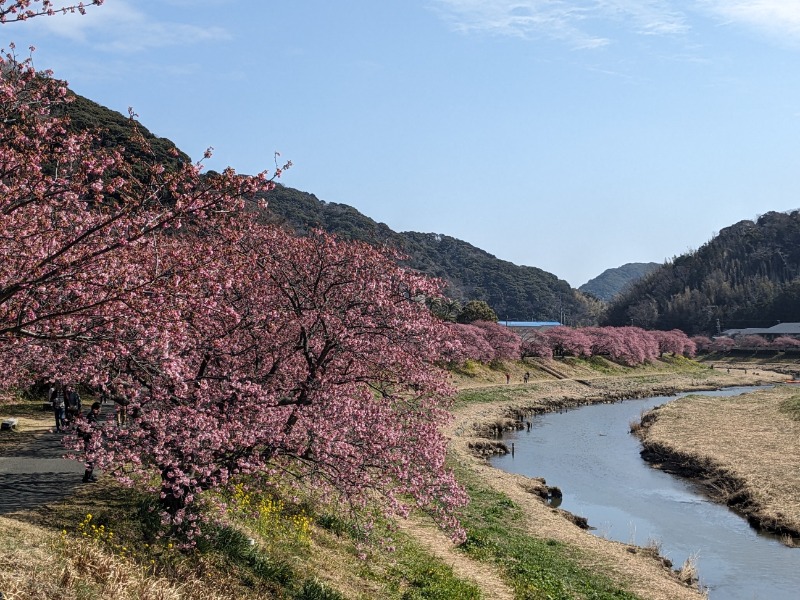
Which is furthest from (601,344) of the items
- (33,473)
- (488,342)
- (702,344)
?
(33,473)

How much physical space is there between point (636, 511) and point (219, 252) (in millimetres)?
23648

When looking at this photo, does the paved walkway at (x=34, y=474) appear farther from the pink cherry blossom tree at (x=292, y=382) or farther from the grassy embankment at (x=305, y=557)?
the pink cherry blossom tree at (x=292, y=382)

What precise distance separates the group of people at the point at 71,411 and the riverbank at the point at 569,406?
43.8 ft

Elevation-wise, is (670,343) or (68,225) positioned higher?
(68,225)

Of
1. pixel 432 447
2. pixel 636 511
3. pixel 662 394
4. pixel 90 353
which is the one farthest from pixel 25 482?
pixel 662 394

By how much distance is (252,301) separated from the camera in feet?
49.7

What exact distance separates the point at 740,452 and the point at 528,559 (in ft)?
75.2

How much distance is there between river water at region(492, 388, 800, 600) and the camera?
21.5 meters

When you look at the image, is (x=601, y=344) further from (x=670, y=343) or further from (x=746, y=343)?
(x=746, y=343)

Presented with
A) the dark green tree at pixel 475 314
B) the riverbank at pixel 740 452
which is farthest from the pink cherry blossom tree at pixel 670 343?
the riverbank at pixel 740 452

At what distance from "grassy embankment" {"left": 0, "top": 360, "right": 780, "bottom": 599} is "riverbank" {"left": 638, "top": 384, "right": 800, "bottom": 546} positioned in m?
8.52

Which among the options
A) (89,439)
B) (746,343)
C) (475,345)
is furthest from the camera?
(746,343)

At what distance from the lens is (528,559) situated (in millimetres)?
18859

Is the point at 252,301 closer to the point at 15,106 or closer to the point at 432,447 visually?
the point at 432,447
